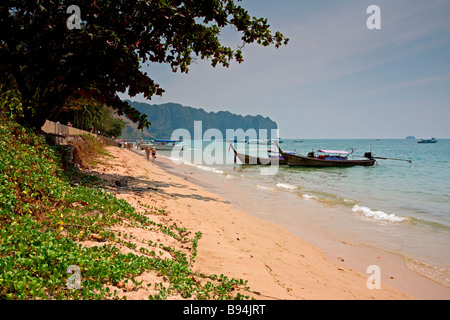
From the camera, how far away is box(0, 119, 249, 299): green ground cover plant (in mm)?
3156

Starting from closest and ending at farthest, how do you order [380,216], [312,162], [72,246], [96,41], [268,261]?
[72,246] < [268,261] < [96,41] < [380,216] < [312,162]

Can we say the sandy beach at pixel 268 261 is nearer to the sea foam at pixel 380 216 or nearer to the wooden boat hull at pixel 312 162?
the sea foam at pixel 380 216

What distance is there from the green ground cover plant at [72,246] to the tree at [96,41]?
313 centimetres

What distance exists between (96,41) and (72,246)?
25.1ft

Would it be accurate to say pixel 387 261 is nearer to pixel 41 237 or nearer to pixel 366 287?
pixel 366 287

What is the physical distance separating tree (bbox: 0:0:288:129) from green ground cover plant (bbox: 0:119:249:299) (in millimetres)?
3132

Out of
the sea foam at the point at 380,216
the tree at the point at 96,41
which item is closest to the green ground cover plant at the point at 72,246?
the tree at the point at 96,41

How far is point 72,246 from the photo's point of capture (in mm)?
4012

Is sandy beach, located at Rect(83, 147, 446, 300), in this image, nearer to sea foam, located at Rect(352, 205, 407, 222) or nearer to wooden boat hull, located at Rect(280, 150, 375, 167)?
sea foam, located at Rect(352, 205, 407, 222)

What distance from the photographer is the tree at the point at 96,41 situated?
9.20 metres

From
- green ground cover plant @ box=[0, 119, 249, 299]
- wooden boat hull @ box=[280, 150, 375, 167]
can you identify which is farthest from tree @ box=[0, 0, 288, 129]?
wooden boat hull @ box=[280, 150, 375, 167]

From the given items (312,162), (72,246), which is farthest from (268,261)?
(312,162)

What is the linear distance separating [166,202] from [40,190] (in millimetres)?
4785

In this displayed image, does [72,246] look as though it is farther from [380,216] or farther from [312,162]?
[312,162]
